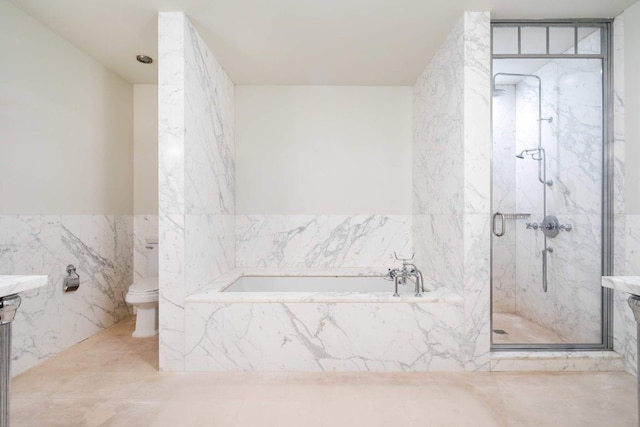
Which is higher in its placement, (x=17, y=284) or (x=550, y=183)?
(x=550, y=183)

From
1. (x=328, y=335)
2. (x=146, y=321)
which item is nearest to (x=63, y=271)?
(x=146, y=321)

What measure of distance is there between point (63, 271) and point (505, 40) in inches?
157

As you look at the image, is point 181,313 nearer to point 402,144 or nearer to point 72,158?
point 72,158

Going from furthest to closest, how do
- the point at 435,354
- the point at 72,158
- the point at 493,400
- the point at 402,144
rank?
the point at 402,144
the point at 72,158
the point at 435,354
the point at 493,400

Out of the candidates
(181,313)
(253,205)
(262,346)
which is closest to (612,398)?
(262,346)

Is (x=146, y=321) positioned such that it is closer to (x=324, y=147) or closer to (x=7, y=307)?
(x=7, y=307)

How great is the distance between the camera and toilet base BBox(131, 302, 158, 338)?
9.89 feet

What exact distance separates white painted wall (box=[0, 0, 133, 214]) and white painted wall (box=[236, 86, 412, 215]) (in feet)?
4.05

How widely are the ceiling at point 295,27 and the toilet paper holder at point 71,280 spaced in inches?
75.2

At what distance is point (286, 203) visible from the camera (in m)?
3.69

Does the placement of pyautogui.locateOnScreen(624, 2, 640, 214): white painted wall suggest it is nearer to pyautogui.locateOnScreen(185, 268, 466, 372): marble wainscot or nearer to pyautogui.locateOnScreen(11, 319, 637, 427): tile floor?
pyautogui.locateOnScreen(11, 319, 637, 427): tile floor

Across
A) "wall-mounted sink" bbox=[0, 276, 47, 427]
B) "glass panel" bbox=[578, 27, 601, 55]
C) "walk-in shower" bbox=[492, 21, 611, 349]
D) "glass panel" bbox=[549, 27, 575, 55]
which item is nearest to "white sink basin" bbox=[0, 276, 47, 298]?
"wall-mounted sink" bbox=[0, 276, 47, 427]

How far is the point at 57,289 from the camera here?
106 inches

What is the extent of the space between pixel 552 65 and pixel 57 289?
4436 millimetres
